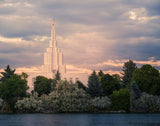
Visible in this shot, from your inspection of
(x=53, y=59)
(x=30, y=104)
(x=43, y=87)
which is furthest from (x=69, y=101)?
(x=53, y=59)

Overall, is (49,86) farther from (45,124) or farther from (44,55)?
(44,55)

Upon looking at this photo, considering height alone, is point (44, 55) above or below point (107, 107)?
above

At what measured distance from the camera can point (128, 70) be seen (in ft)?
352

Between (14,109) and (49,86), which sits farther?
(49,86)

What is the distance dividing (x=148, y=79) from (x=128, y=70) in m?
19.0

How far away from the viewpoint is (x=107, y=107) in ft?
273

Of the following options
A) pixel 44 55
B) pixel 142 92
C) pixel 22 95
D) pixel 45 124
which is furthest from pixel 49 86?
pixel 44 55

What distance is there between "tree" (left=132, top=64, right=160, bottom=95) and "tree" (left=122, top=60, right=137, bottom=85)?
15198 millimetres

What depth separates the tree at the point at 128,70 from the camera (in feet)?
351

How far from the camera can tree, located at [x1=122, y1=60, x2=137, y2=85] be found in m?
107

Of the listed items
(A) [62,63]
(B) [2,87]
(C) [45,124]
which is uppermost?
(A) [62,63]

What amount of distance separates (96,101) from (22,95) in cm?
1999

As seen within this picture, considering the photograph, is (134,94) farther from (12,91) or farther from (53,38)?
(53,38)

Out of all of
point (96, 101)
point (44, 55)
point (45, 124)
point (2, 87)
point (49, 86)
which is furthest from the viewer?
point (44, 55)
